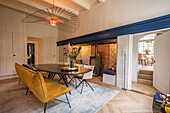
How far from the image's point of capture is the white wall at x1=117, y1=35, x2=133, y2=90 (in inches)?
116

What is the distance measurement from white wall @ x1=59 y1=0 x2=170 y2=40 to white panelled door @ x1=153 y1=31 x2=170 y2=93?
85 cm

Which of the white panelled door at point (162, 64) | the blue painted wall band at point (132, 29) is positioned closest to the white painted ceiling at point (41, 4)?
the blue painted wall band at point (132, 29)

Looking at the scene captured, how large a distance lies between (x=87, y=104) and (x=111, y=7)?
3805mm

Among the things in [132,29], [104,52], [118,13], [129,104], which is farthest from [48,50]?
[129,104]

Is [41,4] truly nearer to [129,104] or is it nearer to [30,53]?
[30,53]

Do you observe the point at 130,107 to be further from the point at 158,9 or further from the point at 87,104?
the point at 158,9

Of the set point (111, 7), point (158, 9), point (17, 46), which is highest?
point (111, 7)

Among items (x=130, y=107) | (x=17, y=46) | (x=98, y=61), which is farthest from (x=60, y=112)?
(x=17, y=46)

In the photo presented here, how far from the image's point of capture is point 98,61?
4809 mm

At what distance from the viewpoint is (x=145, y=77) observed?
378 cm

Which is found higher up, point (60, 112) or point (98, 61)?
point (98, 61)

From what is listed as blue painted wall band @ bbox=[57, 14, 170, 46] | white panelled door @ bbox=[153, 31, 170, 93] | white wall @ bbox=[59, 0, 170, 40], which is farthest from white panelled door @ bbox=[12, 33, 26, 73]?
white panelled door @ bbox=[153, 31, 170, 93]

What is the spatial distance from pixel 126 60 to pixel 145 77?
171 cm

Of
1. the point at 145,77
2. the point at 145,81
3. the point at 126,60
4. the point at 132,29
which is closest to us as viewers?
the point at 132,29
